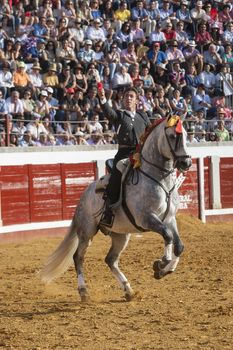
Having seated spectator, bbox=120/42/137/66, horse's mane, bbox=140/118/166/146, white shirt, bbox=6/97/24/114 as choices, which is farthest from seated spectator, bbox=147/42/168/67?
horse's mane, bbox=140/118/166/146

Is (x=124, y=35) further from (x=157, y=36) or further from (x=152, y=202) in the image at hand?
(x=152, y=202)

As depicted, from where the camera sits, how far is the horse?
329 inches

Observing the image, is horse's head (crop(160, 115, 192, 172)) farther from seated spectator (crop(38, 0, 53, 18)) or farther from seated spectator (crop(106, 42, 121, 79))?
seated spectator (crop(38, 0, 53, 18))


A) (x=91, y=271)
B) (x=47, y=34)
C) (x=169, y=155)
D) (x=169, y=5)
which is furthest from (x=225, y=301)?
(x=169, y=5)

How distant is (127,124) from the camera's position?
9.12 metres

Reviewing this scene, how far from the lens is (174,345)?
20.9 ft

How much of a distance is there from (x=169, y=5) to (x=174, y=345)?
15800 mm

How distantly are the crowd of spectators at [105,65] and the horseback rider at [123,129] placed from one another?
5.84m

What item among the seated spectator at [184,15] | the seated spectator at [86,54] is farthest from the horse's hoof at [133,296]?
the seated spectator at [184,15]

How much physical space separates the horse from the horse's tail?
10 millimetres

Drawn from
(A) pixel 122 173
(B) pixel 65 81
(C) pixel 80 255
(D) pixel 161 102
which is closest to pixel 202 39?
(D) pixel 161 102

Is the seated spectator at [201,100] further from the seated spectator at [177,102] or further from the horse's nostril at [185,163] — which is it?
the horse's nostril at [185,163]

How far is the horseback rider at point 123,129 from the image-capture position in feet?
29.3

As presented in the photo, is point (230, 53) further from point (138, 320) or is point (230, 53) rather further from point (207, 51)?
point (138, 320)
